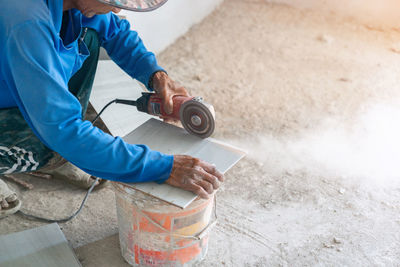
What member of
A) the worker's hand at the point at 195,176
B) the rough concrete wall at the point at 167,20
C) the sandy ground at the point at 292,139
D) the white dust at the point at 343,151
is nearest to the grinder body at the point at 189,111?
the worker's hand at the point at 195,176

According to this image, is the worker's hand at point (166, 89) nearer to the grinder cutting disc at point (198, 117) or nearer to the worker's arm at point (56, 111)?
the grinder cutting disc at point (198, 117)

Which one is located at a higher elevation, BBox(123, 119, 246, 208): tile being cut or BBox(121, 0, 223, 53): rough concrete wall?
BBox(123, 119, 246, 208): tile being cut

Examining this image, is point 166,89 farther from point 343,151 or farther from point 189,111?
point 343,151

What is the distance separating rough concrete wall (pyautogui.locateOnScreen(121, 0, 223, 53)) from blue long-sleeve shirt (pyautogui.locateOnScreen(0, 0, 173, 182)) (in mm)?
1967

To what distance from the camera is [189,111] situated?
1.95 meters

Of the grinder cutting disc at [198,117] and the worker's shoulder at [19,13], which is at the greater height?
the worker's shoulder at [19,13]

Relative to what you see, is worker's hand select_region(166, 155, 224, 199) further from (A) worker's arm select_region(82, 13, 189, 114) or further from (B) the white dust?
(B) the white dust

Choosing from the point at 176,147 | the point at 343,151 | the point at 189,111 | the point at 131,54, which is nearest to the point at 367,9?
the point at 343,151

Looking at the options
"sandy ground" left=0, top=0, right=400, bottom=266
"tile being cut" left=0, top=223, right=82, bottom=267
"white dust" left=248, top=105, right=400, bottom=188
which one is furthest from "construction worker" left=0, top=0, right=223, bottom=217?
"white dust" left=248, top=105, right=400, bottom=188

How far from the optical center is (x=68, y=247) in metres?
2.03

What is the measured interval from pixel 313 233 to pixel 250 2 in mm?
3498

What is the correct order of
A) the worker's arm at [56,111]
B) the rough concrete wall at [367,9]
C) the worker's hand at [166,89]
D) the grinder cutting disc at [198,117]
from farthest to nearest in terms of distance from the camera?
1. the rough concrete wall at [367,9]
2. the worker's hand at [166,89]
3. the grinder cutting disc at [198,117]
4. the worker's arm at [56,111]

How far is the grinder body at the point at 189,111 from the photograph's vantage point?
1.89 m

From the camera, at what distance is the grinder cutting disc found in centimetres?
188
